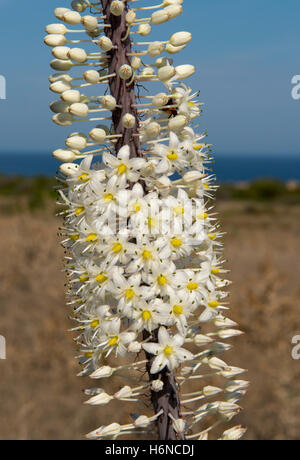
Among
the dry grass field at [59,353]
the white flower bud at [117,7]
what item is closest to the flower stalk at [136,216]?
the white flower bud at [117,7]

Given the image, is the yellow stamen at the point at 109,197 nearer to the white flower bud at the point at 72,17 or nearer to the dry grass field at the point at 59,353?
the white flower bud at the point at 72,17

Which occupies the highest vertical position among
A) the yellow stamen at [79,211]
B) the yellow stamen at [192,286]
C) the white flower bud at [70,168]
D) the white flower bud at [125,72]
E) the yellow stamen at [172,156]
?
the white flower bud at [125,72]

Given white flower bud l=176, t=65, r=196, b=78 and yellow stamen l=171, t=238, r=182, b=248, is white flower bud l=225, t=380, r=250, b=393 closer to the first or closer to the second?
yellow stamen l=171, t=238, r=182, b=248

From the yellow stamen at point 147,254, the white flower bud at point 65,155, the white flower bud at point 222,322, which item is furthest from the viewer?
the white flower bud at point 222,322

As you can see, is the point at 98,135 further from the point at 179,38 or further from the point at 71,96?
the point at 179,38

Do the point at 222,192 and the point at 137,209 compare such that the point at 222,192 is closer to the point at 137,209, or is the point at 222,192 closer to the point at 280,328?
the point at 280,328

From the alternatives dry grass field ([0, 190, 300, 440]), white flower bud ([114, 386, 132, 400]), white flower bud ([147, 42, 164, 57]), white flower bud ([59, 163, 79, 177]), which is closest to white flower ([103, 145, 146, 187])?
white flower bud ([59, 163, 79, 177])

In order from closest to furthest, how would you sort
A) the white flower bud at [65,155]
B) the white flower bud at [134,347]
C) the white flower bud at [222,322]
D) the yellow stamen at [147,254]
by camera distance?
the yellow stamen at [147,254], the white flower bud at [134,347], the white flower bud at [65,155], the white flower bud at [222,322]

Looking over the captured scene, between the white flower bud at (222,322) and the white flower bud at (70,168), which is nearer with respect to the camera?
the white flower bud at (70,168)
